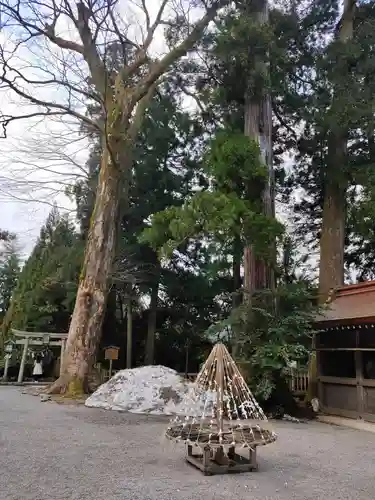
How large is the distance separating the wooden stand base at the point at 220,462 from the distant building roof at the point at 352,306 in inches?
143

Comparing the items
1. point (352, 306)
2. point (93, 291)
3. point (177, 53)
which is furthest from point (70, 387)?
point (177, 53)

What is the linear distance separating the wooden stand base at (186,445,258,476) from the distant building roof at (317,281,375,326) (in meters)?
3.62

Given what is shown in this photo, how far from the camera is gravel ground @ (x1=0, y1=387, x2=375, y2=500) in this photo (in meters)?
3.44

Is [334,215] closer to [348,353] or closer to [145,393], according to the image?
[348,353]

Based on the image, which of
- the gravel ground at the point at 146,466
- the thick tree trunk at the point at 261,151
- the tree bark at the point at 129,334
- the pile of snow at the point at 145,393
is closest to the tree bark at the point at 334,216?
the thick tree trunk at the point at 261,151

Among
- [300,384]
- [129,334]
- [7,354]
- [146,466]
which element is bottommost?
[146,466]

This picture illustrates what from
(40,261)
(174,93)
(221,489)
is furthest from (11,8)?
(221,489)

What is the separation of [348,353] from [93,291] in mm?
4974

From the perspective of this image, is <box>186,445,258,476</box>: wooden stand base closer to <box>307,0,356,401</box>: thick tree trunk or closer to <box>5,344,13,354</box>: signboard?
<box>307,0,356,401</box>: thick tree trunk

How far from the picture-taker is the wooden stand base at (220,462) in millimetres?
3988

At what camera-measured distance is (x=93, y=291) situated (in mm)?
9883

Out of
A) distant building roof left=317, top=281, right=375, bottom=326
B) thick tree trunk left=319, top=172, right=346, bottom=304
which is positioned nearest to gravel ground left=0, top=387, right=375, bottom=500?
distant building roof left=317, top=281, right=375, bottom=326

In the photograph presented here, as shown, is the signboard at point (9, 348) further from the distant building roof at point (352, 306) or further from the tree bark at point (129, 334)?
the distant building roof at point (352, 306)

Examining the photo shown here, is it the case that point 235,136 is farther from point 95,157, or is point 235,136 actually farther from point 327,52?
point 95,157
